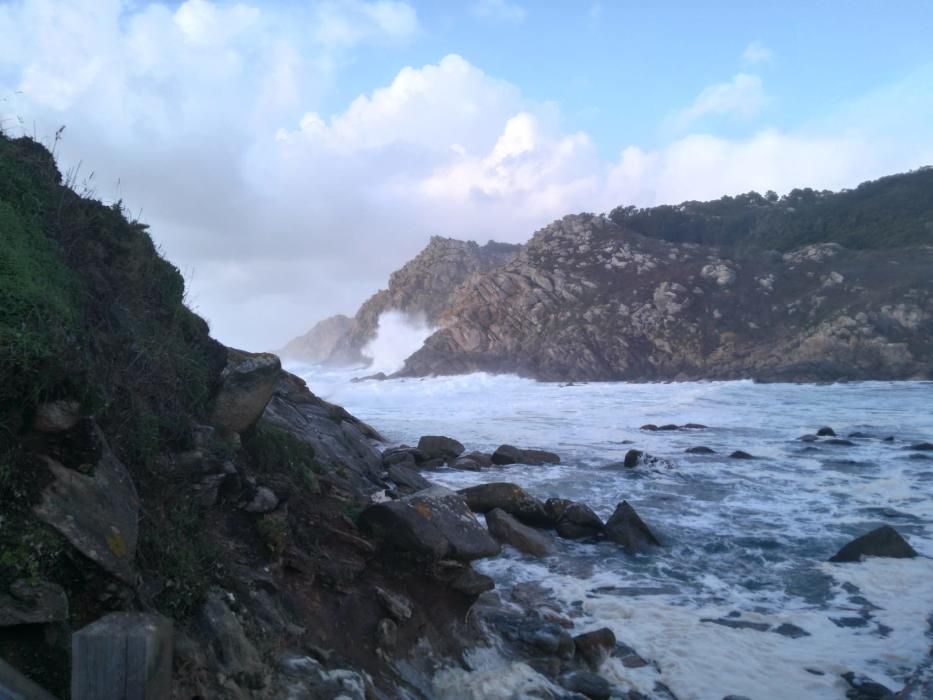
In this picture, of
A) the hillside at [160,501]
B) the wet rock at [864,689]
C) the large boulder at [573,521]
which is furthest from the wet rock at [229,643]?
the large boulder at [573,521]

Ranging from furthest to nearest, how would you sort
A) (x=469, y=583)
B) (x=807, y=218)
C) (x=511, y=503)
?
(x=807, y=218), (x=511, y=503), (x=469, y=583)

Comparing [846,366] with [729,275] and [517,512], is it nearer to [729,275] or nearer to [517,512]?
[729,275]

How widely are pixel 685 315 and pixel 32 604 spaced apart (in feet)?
173

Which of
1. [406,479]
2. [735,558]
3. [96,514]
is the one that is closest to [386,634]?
[96,514]

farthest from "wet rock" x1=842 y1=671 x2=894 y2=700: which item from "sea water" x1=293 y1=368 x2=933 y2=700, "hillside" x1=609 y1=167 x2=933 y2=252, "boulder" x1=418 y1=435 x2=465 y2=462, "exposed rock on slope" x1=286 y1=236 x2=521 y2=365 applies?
"exposed rock on slope" x1=286 y1=236 x2=521 y2=365

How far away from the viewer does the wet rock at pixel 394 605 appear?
20.1ft

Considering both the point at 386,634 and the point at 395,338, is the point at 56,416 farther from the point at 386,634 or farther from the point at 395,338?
the point at 395,338

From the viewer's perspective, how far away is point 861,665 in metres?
6.79

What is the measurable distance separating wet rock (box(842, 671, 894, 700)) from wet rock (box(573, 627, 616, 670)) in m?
2.06

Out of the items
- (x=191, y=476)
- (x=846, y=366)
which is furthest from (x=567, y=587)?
(x=846, y=366)

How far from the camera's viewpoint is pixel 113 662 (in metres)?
2.79

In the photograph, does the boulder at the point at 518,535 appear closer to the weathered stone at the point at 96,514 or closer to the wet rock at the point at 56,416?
the weathered stone at the point at 96,514

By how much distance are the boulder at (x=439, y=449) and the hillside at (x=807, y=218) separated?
2086 inches

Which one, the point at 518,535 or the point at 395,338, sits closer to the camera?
the point at 518,535
